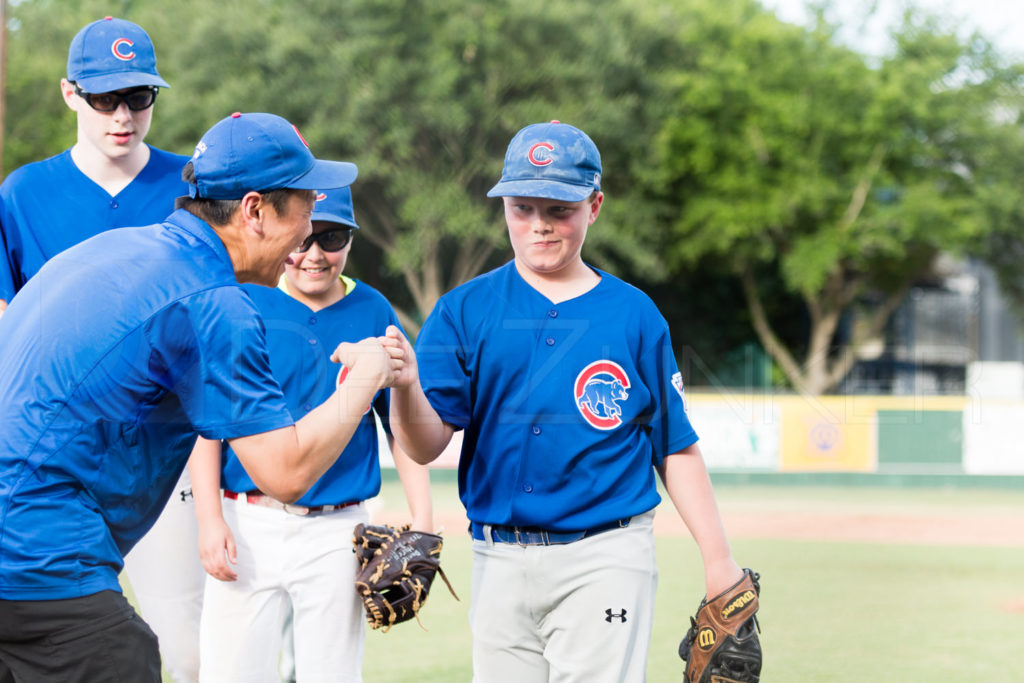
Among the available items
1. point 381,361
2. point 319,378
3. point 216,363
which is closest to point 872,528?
point 319,378

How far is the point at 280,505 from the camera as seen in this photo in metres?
4.03

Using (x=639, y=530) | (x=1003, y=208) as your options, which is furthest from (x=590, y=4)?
(x=639, y=530)

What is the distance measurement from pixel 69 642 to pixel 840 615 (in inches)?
253

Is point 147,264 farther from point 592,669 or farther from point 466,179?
point 466,179

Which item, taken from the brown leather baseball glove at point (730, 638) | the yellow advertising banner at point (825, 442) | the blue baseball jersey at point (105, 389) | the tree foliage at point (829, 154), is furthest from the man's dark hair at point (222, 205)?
the tree foliage at point (829, 154)

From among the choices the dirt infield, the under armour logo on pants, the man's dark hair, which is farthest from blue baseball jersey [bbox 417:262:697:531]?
the dirt infield

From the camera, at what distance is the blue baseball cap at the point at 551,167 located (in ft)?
10.8

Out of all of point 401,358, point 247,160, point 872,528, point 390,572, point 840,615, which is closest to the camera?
point 247,160

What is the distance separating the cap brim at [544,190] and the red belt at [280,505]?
1387 mm

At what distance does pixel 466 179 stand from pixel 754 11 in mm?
11558

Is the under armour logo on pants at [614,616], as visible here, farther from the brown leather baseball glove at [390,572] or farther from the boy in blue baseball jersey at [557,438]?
the brown leather baseball glove at [390,572]

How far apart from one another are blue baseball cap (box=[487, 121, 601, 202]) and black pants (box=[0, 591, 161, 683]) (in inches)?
61.7

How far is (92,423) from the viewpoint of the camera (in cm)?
234

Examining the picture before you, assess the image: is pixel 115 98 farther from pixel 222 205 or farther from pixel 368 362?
pixel 368 362
